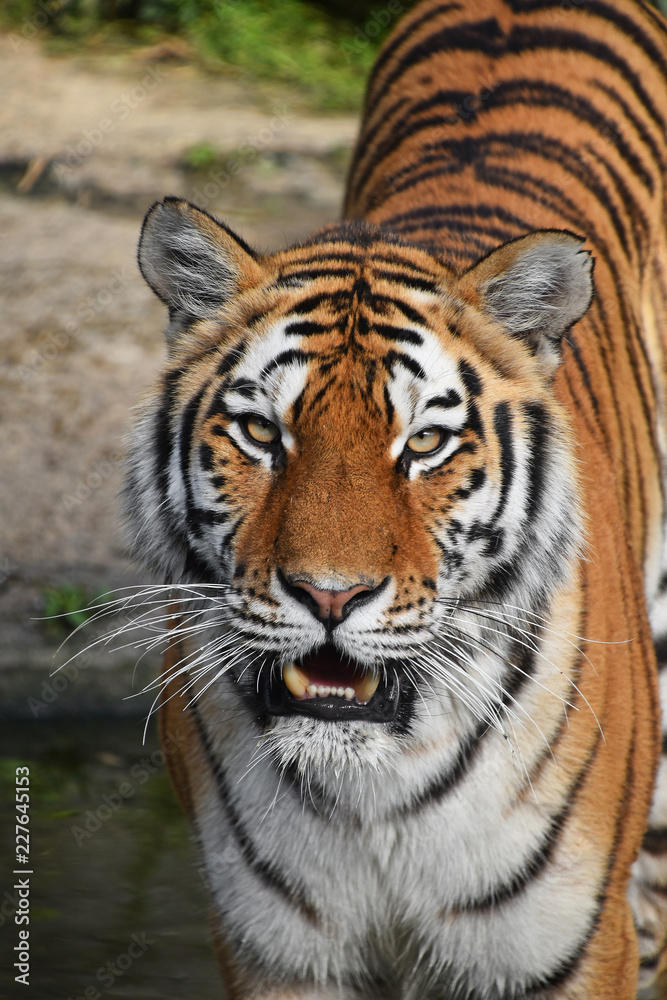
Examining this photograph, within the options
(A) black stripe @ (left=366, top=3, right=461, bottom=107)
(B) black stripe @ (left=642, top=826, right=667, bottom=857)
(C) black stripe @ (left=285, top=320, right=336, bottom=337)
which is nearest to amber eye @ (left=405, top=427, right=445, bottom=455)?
(C) black stripe @ (left=285, top=320, right=336, bottom=337)

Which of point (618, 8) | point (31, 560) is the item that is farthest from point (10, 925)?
point (618, 8)

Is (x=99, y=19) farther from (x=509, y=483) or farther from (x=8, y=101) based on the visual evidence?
(x=509, y=483)

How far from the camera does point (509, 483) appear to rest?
1.87 metres

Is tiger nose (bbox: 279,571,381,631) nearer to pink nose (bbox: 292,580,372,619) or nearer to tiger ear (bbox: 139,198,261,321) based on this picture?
pink nose (bbox: 292,580,372,619)

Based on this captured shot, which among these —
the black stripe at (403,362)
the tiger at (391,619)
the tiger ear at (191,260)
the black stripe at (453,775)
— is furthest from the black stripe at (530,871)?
the tiger ear at (191,260)

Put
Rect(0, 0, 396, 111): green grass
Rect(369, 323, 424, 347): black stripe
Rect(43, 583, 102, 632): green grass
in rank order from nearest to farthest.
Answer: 1. Rect(369, 323, 424, 347): black stripe
2. Rect(43, 583, 102, 632): green grass
3. Rect(0, 0, 396, 111): green grass

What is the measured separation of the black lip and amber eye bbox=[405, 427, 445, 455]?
303 millimetres

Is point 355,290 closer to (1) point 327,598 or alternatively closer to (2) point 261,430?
(2) point 261,430

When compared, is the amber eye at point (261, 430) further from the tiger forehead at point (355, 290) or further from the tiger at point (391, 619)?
the tiger forehead at point (355, 290)

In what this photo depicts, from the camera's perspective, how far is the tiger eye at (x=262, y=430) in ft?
5.91

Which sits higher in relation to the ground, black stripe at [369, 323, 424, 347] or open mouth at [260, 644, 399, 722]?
black stripe at [369, 323, 424, 347]

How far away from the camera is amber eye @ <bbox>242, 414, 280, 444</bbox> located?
1.80 meters

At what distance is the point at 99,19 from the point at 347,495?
257 inches

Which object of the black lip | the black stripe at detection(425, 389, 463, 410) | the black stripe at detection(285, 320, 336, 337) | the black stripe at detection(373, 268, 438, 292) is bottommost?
the black lip
